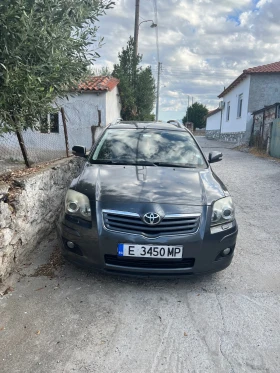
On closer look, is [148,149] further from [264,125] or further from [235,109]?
[235,109]

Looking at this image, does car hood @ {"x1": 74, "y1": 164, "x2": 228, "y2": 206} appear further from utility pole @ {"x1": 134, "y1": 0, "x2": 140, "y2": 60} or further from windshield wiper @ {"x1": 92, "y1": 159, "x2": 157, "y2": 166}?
utility pole @ {"x1": 134, "y1": 0, "x2": 140, "y2": 60}

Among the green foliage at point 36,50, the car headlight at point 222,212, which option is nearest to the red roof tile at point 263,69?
the green foliage at point 36,50

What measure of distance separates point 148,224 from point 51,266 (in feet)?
4.37

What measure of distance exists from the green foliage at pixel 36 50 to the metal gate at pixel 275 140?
10.8 metres

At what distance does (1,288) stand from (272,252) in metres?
3.26

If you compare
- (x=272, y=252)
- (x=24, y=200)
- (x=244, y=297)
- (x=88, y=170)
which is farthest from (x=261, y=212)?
(x=24, y=200)

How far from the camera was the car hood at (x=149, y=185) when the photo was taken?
3047mm

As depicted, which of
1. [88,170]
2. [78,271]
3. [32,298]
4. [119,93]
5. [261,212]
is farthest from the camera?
[119,93]

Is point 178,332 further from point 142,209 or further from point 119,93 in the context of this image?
point 119,93

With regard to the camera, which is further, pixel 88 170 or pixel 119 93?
pixel 119 93

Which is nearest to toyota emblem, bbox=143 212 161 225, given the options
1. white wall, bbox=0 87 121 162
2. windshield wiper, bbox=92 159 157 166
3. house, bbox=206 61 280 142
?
windshield wiper, bbox=92 159 157 166

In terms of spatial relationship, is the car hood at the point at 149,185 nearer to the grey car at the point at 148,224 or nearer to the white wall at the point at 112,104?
the grey car at the point at 148,224

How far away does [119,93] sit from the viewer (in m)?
18.5

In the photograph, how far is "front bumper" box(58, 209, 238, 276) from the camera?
2812 mm
